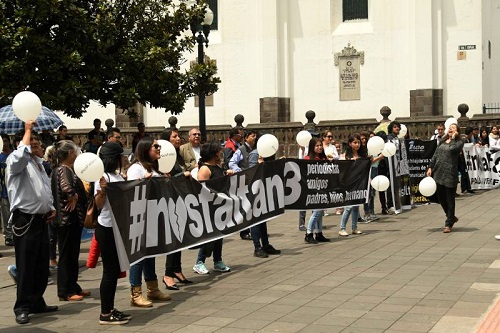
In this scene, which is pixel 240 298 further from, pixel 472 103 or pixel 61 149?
pixel 472 103

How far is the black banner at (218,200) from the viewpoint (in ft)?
30.6

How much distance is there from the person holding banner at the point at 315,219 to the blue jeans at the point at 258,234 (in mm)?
1272

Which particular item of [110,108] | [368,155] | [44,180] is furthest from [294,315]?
[110,108]

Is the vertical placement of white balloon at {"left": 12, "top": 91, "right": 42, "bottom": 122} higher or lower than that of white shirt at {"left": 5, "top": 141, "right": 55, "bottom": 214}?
higher

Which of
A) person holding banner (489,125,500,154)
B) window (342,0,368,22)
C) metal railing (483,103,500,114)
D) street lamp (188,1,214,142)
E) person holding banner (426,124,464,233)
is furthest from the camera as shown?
window (342,0,368,22)

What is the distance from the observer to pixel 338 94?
37.1 m

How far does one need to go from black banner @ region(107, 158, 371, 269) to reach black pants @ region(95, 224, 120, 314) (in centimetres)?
8

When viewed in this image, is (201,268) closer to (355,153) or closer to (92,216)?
(92,216)

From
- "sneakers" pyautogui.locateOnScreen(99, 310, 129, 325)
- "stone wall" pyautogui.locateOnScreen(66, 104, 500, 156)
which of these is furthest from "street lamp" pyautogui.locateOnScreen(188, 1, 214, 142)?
"sneakers" pyautogui.locateOnScreen(99, 310, 129, 325)

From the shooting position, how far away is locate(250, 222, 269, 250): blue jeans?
41.9 feet

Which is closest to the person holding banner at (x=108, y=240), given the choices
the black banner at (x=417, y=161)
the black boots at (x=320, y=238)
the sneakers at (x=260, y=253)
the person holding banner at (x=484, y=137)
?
the sneakers at (x=260, y=253)

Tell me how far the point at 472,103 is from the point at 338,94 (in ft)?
18.1

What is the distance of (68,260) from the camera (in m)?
10.1

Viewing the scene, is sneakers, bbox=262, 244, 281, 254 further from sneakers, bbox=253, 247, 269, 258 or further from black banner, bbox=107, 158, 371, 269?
black banner, bbox=107, 158, 371, 269
